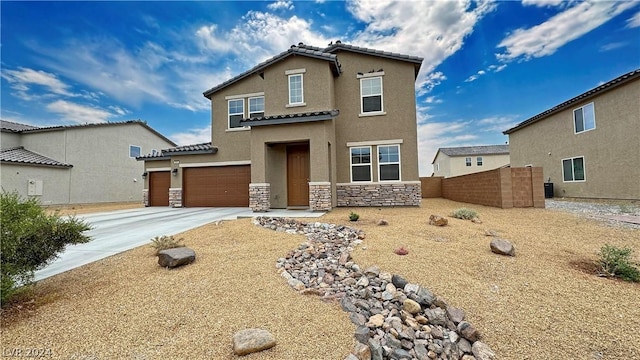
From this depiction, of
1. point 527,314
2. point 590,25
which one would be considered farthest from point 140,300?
point 590,25

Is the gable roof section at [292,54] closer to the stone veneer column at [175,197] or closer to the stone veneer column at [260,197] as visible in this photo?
the stone veneer column at [260,197]

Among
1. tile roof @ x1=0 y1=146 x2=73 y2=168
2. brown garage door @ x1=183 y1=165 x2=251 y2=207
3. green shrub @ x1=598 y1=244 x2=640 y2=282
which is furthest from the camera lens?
tile roof @ x1=0 y1=146 x2=73 y2=168

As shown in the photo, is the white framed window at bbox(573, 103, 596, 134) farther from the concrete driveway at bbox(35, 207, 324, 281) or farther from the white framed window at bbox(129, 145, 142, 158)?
the white framed window at bbox(129, 145, 142, 158)

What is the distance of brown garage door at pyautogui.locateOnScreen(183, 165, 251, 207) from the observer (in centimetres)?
1338

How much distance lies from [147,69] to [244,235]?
14446mm

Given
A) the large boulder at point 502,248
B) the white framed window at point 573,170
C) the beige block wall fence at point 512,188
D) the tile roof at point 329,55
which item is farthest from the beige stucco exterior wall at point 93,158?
the white framed window at point 573,170

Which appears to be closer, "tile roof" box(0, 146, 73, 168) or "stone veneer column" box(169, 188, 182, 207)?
"stone veneer column" box(169, 188, 182, 207)

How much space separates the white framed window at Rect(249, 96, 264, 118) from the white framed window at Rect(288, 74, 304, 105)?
2305 millimetres

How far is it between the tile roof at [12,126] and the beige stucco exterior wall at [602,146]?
38.3 meters

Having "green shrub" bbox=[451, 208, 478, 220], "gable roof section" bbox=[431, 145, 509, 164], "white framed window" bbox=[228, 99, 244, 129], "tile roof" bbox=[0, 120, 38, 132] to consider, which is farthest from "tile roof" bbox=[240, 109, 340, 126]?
"gable roof section" bbox=[431, 145, 509, 164]

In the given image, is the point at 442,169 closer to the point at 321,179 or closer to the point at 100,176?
the point at 321,179

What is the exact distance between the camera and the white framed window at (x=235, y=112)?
540 inches

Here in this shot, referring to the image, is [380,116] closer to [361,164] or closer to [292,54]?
[361,164]

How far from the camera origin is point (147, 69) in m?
14.9
